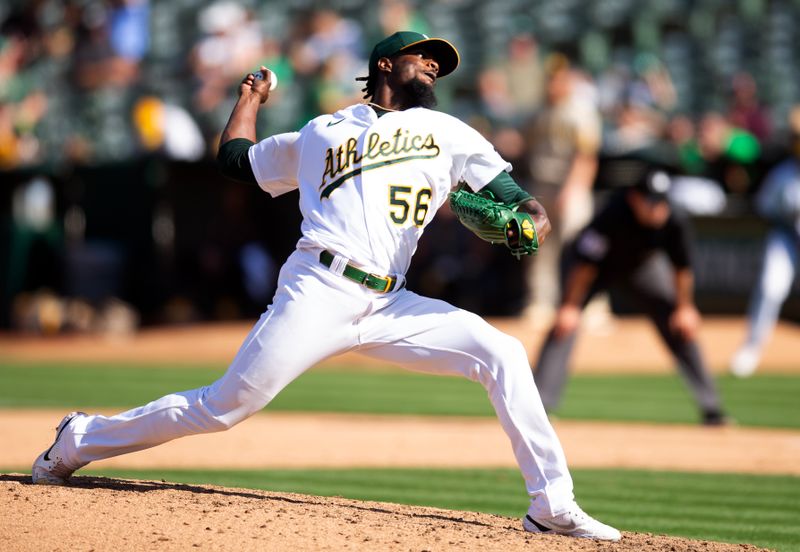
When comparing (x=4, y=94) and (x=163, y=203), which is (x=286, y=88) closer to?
(x=163, y=203)

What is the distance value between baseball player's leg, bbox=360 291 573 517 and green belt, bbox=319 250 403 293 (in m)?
0.11

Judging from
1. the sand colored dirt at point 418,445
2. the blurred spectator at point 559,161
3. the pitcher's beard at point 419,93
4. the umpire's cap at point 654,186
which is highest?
the blurred spectator at point 559,161

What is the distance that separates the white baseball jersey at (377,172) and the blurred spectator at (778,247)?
8672mm

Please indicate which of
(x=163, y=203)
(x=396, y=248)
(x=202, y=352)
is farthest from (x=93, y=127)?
(x=396, y=248)

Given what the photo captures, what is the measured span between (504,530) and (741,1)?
653 inches

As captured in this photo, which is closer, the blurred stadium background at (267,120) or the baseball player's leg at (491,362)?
the baseball player's leg at (491,362)

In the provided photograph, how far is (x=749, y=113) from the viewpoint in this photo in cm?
1712

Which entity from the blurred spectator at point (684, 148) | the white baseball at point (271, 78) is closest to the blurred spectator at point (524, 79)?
the blurred spectator at point (684, 148)

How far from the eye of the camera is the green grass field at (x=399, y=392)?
10773 millimetres

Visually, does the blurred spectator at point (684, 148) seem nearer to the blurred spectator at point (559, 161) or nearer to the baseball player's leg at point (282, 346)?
the blurred spectator at point (559, 161)

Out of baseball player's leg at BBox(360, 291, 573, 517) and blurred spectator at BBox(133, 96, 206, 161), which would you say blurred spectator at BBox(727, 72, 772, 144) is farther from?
baseball player's leg at BBox(360, 291, 573, 517)

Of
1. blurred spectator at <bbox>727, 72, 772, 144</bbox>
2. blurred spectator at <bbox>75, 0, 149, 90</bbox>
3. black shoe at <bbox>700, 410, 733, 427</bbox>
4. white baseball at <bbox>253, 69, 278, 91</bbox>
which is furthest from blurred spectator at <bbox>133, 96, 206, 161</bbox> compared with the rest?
white baseball at <bbox>253, 69, 278, 91</bbox>

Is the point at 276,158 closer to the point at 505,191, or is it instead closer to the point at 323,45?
the point at 505,191

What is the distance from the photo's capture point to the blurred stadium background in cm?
1606
